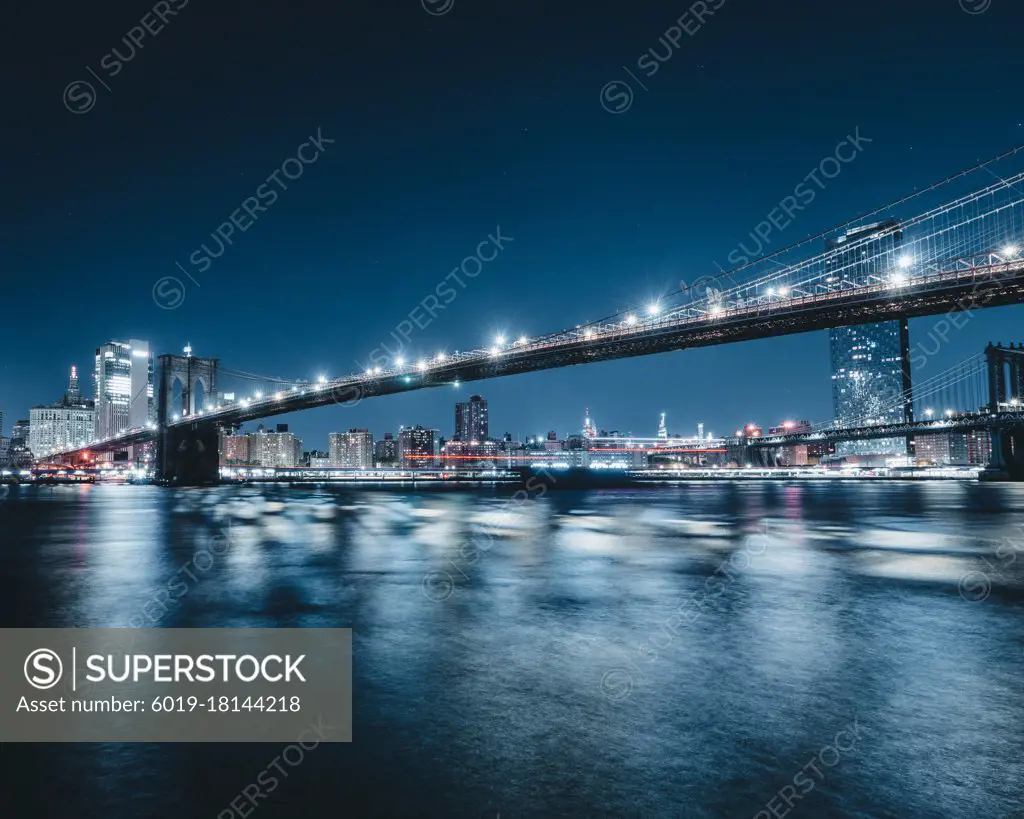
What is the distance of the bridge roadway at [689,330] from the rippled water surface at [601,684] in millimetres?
26278

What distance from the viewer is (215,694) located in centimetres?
527

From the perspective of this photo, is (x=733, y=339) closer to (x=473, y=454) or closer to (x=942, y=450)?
(x=473, y=454)

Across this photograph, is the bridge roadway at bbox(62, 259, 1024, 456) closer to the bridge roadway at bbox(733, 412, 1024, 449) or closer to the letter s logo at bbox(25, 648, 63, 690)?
the bridge roadway at bbox(733, 412, 1024, 449)

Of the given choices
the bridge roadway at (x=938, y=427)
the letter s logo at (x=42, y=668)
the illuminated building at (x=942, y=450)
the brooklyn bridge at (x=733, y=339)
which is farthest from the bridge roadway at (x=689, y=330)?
the illuminated building at (x=942, y=450)

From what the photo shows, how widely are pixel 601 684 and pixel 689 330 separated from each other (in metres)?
40.9

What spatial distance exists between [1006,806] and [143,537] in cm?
2058

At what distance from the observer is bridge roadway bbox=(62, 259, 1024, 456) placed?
1362 inches

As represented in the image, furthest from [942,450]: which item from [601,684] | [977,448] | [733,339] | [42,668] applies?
[42,668]

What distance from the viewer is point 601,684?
5469mm

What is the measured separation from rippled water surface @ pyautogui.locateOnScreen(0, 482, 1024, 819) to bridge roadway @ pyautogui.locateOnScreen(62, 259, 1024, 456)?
86.2 ft

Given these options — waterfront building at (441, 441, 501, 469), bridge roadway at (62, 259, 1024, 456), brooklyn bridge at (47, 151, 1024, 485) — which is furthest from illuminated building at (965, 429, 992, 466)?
bridge roadway at (62, 259, 1024, 456)

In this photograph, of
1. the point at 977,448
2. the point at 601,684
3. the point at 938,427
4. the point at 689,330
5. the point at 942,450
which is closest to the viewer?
the point at 601,684

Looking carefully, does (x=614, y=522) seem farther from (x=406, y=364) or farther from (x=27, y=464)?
(x=27, y=464)

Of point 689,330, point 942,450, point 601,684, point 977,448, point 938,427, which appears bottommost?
point 942,450
